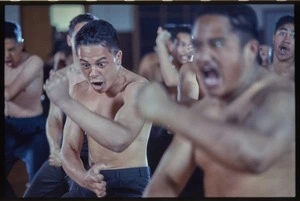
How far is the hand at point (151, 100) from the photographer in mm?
4266

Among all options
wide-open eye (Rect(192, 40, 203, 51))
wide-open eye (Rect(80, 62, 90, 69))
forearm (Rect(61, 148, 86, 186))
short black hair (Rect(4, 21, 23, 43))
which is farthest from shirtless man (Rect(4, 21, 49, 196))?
wide-open eye (Rect(192, 40, 203, 51))

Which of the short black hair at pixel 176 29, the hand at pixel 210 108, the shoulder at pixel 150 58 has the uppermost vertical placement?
the short black hair at pixel 176 29

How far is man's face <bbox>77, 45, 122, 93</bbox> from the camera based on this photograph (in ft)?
15.0

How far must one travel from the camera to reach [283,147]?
14.1ft

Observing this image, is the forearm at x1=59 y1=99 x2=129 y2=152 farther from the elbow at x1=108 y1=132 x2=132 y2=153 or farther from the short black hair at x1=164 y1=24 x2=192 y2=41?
the short black hair at x1=164 y1=24 x2=192 y2=41

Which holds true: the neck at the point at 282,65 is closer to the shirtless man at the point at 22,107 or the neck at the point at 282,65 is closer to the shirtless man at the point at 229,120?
the shirtless man at the point at 229,120

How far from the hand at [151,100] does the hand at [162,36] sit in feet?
0.87

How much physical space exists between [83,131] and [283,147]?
112 cm

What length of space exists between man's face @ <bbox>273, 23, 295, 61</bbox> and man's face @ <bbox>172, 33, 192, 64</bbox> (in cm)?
49

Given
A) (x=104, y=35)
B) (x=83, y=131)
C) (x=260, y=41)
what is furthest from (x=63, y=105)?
(x=260, y=41)

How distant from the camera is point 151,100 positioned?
172 inches

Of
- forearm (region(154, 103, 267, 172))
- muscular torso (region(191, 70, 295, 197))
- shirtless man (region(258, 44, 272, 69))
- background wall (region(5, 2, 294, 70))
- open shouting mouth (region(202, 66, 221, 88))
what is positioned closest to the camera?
forearm (region(154, 103, 267, 172))

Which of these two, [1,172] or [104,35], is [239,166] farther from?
[1,172]

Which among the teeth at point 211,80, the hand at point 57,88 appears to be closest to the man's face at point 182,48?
the teeth at point 211,80
